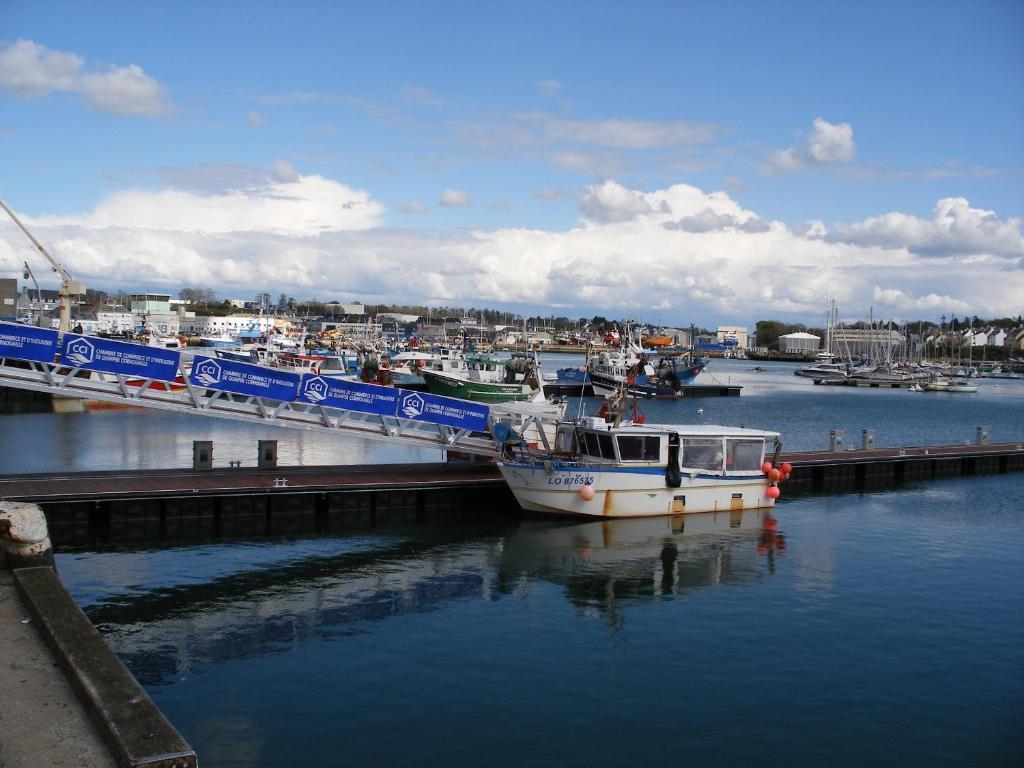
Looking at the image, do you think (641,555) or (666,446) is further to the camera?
(666,446)

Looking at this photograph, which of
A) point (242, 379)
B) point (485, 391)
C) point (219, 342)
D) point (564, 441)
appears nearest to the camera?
point (242, 379)

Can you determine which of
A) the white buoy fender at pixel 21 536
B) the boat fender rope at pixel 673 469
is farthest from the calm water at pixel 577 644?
the white buoy fender at pixel 21 536

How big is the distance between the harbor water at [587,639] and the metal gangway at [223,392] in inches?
146

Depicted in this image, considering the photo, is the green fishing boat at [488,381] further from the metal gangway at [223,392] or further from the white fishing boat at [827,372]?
the white fishing boat at [827,372]

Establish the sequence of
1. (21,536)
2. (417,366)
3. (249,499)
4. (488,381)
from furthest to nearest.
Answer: (417,366), (488,381), (249,499), (21,536)

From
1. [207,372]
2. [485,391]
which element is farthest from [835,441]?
[485,391]

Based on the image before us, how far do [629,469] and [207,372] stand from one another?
610 inches

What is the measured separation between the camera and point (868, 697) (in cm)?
1839

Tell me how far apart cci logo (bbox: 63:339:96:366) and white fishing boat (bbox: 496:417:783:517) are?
1482 cm

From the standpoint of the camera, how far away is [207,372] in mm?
32500

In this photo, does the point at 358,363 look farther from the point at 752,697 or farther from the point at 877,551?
the point at 752,697

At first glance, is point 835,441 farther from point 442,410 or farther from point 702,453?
point 442,410

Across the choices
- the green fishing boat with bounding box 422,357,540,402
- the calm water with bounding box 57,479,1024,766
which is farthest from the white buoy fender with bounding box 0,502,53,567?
the green fishing boat with bounding box 422,357,540,402

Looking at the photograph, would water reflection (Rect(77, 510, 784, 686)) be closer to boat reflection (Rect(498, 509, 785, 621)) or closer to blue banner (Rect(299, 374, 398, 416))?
boat reflection (Rect(498, 509, 785, 621))
